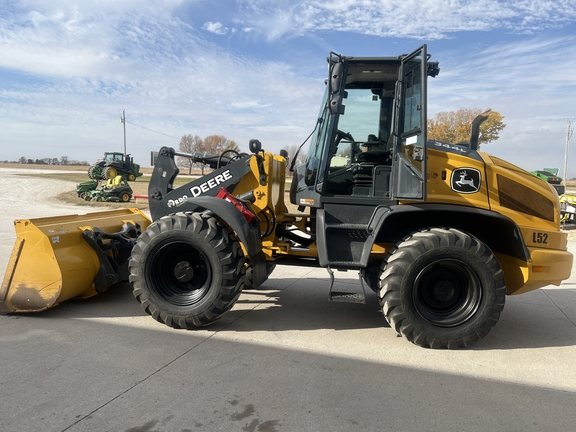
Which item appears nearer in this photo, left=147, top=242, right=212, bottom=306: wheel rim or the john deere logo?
the john deere logo

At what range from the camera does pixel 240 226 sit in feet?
13.8

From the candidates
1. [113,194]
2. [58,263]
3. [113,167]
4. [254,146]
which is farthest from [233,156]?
[113,167]

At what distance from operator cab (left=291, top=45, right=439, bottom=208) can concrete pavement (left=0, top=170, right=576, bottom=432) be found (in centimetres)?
145

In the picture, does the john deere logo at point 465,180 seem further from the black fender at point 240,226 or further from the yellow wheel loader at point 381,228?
the black fender at point 240,226

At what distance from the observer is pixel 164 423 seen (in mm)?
2676

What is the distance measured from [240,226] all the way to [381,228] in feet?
4.55

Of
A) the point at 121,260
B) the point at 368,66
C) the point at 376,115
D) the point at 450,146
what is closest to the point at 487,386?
the point at 450,146

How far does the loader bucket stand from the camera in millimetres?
4375

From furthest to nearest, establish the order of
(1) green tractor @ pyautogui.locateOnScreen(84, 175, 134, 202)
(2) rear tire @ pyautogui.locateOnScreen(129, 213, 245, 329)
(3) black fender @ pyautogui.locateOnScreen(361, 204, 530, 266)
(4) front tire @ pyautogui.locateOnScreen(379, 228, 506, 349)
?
(1) green tractor @ pyautogui.locateOnScreen(84, 175, 134, 202) < (2) rear tire @ pyautogui.locateOnScreen(129, 213, 245, 329) < (3) black fender @ pyautogui.locateOnScreen(361, 204, 530, 266) < (4) front tire @ pyautogui.locateOnScreen(379, 228, 506, 349)

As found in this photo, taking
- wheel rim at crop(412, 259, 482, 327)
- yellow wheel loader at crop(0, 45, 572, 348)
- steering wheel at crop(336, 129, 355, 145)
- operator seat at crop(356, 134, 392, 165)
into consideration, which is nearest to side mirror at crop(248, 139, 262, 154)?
yellow wheel loader at crop(0, 45, 572, 348)

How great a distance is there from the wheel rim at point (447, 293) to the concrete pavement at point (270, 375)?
35cm

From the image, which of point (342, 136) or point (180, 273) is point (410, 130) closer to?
point (342, 136)

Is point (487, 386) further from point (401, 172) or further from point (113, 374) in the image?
point (113, 374)

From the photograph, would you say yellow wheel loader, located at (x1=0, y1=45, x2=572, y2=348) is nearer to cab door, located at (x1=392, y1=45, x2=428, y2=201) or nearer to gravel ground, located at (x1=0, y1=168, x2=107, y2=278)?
cab door, located at (x1=392, y1=45, x2=428, y2=201)
